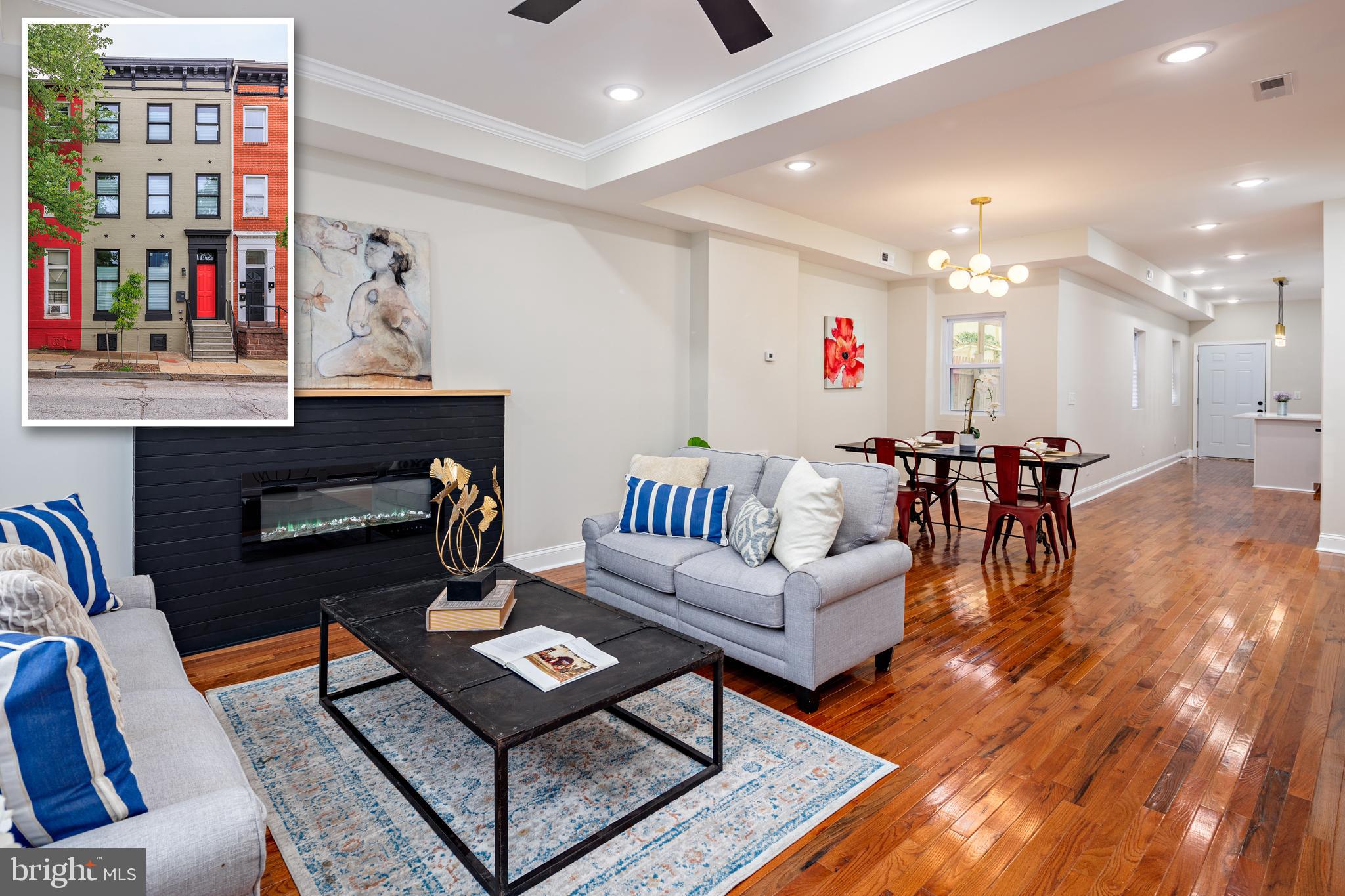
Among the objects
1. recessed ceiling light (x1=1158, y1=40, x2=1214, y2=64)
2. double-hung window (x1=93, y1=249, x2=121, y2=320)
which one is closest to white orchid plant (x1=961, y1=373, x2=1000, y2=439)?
recessed ceiling light (x1=1158, y1=40, x2=1214, y2=64)

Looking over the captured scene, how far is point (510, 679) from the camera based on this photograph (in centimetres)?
200

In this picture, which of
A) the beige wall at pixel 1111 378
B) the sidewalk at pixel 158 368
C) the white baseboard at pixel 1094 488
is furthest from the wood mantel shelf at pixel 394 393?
the beige wall at pixel 1111 378

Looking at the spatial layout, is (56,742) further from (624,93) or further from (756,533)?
(624,93)

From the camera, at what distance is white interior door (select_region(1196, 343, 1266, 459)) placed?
11.2 meters

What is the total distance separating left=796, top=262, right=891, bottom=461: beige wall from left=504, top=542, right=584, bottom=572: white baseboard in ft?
8.91

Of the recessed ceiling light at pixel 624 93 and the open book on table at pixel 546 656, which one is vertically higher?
the recessed ceiling light at pixel 624 93

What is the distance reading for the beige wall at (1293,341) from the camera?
1061cm

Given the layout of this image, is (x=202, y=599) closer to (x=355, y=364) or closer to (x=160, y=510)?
(x=160, y=510)

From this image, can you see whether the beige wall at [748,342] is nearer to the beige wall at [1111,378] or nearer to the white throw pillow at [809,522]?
the white throw pillow at [809,522]

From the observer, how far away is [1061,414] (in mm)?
7102

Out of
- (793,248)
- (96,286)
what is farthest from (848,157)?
(96,286)

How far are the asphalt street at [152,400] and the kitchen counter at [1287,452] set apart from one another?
1028cm

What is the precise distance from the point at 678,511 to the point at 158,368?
Answer: 243 cm

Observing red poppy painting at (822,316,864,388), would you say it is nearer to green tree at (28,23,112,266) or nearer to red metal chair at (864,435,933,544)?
red metal chair at (864,435,933,544)
